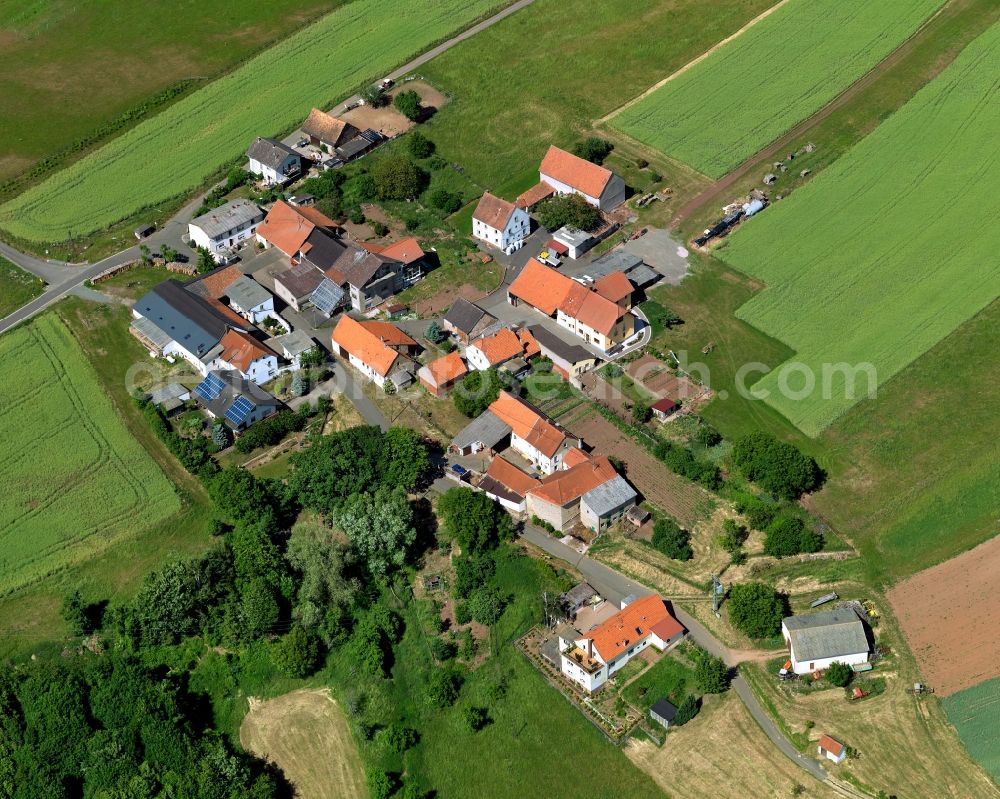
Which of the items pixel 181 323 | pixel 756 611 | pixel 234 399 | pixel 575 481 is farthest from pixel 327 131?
pixel 756 611

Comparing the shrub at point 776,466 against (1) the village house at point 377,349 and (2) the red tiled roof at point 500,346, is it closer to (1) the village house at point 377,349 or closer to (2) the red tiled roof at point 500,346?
(2) the red tiled roof at point 500,346

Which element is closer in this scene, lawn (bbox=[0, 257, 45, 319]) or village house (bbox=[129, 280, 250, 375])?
village house (bbox=[129, 280, 250, 375])

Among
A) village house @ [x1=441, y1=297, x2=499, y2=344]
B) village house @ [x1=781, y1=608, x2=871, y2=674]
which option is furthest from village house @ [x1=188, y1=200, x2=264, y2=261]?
village house @ [x1=781, y1=608, x2=871, y2=674]

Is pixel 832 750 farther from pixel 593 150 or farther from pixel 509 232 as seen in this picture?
pixel 593 150

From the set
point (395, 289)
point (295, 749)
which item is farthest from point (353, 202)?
point (295, 749)

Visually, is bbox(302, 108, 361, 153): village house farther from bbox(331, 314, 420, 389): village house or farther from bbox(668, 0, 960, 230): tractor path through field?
bbox(668, 0, 960, 230): tractor path through field
